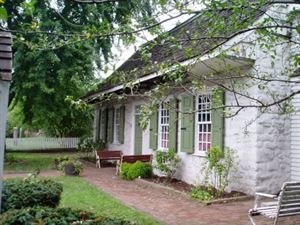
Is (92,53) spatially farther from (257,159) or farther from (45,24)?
(257,159)

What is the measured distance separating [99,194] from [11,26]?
8.60m

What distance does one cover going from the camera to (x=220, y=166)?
8.93m

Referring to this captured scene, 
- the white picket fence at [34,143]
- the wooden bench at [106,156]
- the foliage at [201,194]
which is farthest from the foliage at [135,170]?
the white picket fence at [34,143]

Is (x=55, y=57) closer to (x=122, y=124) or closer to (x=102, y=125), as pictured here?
(x=122, y=124)

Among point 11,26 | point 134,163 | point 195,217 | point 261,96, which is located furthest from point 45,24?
point 195,217

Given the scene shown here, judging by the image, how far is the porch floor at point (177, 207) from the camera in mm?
6828

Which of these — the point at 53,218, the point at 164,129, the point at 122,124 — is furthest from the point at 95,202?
the point at 122,124

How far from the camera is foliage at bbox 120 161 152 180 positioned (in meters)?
11.7

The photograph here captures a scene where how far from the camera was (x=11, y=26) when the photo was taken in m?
14.3

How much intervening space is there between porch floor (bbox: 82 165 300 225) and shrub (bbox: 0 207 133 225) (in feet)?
10.6

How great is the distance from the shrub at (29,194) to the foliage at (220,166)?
4328 millimetres

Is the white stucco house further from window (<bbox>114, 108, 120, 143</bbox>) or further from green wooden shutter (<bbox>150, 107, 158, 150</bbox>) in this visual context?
window (<bbox>114, 108, 120, 143</bbox>)

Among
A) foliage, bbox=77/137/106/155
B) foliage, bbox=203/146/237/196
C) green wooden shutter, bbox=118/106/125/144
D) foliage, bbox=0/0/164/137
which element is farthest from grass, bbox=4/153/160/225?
foliage, bbox=77/137/106/155

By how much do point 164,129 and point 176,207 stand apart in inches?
194
